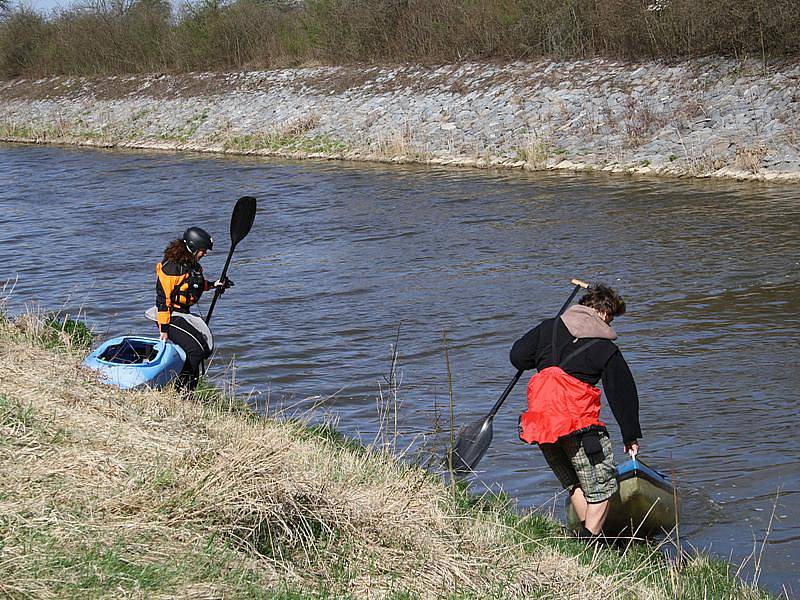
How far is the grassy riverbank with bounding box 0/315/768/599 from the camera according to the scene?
4.27 m

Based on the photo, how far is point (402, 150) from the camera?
89.4 ft

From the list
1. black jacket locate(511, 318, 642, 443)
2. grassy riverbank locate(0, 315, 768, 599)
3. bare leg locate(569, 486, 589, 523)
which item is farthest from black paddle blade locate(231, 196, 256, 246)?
bare leg locate(569, 486, 589, 523)

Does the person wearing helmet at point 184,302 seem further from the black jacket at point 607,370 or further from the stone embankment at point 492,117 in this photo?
the stone embankment at point 492,117

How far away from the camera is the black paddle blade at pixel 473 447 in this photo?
7.11m

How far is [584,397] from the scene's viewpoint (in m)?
6.14

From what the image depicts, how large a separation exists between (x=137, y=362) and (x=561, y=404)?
363 cm

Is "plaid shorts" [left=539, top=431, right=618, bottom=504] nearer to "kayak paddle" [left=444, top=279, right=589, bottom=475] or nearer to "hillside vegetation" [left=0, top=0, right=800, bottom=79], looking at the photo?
"kayak paddle" [left=444, top=279, right=589, bottom=475]

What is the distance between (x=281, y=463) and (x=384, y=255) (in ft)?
37.7

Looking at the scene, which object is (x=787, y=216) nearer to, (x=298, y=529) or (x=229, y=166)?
(x=298, y=529)

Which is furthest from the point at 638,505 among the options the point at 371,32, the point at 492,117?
the point at 371,32

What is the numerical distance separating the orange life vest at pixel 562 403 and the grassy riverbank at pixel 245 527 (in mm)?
565

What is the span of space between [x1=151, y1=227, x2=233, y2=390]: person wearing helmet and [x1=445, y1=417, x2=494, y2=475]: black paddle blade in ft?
7.90

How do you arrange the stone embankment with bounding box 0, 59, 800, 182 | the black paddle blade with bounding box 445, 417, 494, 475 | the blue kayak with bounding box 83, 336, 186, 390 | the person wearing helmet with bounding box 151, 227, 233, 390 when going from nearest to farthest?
the black paddle blade with bounding box 445, 417, 494, 475
the blue kayak with bounding box 83, 336, 186, 390
the person wearing helmet with bounding box 151, 227, 233, 390
the stone embankment with bounding box 0, 59, 800, 182

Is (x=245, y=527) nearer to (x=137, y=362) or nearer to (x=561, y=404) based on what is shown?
(x=561, y=404)
